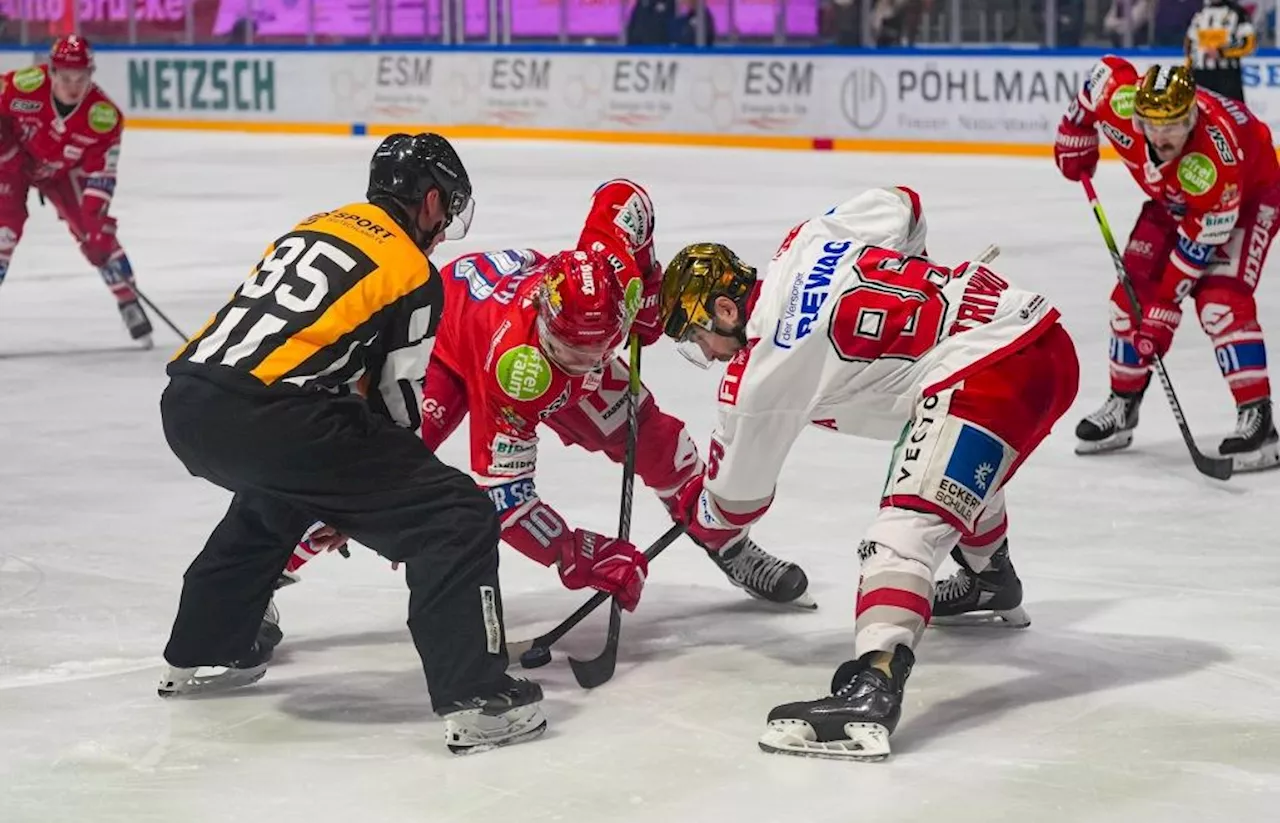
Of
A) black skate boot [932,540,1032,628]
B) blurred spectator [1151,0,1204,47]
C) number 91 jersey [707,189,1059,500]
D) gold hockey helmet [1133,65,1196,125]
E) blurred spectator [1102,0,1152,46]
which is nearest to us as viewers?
number 91 jersey [707,189,1059,500]

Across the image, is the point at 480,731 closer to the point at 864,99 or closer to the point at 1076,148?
the point at 1076,148

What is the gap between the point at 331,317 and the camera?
325cm

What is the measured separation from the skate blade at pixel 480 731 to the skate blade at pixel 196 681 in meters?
0.51

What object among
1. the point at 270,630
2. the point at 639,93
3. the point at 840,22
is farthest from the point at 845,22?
the point at 270,630

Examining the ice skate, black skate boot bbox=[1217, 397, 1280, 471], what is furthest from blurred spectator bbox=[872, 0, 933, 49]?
the ice skate

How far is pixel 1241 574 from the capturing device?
14.7ft

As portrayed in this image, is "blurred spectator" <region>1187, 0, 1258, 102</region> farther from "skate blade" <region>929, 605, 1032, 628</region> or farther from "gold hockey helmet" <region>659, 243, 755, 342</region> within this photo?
"gold hockey helmet" <region>659, 243, 755, 342</region>

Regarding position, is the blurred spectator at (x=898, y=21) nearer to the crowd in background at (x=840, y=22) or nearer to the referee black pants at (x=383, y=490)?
the crowd in background at (x=840, y=22)

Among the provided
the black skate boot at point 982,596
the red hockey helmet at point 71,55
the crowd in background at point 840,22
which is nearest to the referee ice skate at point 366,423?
the black skate boot at point 982,596

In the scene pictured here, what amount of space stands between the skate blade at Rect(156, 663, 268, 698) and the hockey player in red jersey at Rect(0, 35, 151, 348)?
438 cm

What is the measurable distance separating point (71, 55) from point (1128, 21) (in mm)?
8773

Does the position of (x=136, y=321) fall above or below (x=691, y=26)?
below

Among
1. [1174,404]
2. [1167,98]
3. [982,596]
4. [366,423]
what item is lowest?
[1174,404]

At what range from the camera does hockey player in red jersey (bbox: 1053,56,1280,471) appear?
5.59 metres
